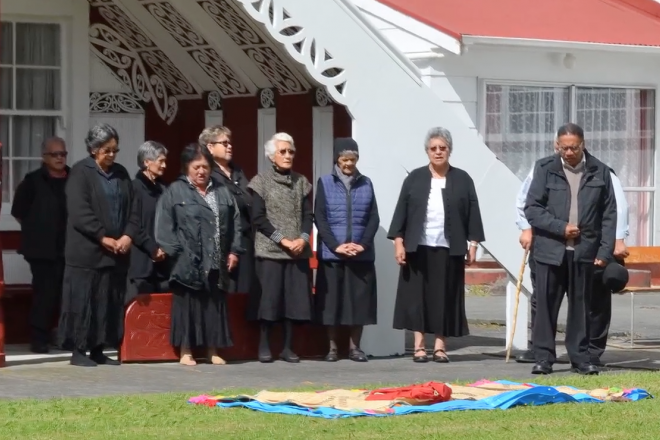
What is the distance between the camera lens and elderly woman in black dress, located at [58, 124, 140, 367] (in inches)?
462

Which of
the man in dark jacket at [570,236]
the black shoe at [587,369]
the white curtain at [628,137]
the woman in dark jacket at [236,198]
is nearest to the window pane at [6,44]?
the woman in dark jacket at [236,198]

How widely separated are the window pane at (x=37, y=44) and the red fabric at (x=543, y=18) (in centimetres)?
549

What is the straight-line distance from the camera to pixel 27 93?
14.3 m

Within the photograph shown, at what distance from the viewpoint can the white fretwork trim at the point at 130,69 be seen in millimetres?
14578

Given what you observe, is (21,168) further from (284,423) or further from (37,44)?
(284,423)

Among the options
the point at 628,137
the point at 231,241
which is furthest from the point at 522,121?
the point at 231,241

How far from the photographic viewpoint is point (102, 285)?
11.8 metres

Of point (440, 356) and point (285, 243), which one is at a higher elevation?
point (285, 243)

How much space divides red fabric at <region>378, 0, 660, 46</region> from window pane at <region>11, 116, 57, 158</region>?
224 inches

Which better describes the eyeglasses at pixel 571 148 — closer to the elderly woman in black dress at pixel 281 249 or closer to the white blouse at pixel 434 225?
the white blouse at pixel 434 225

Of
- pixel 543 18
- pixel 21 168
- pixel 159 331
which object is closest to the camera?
pixel 159 331

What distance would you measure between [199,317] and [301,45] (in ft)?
7.79

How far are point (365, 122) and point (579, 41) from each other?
290 inches

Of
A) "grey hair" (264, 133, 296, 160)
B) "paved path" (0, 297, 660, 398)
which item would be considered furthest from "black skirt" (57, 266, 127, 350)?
"grey hair" (264, 133, 296, 160)
